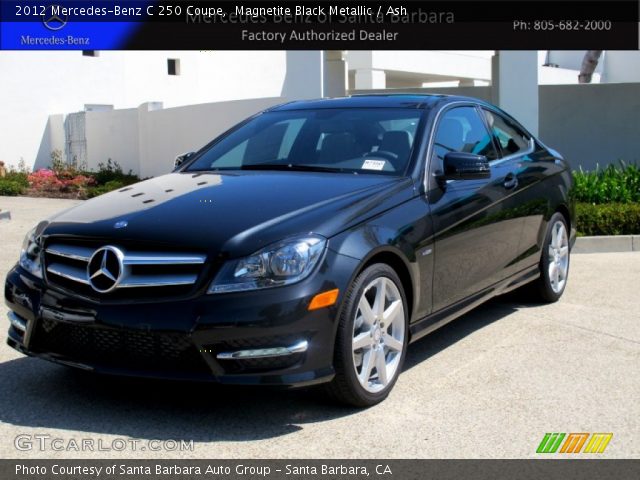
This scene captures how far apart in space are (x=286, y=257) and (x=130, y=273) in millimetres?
774

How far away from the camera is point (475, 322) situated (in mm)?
6684

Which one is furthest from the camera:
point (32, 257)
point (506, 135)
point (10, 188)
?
point (10, 188)

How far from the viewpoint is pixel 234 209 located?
15.0ft

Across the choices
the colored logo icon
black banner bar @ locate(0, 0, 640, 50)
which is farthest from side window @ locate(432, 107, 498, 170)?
black banner bar @ locate(0, 0, 640, 50)

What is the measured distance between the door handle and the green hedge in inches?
169

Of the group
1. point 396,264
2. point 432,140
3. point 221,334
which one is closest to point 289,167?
point 432,140

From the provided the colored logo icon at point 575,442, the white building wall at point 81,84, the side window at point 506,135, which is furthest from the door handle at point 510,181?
the white building wall at point 81,84

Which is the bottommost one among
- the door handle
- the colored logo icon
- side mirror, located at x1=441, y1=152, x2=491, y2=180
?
the colored logo icon

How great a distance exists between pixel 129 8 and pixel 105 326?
71.1 ft

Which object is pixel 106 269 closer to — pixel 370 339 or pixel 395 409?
pixel 370 339

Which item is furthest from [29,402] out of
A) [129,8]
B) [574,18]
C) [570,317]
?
[129,8]

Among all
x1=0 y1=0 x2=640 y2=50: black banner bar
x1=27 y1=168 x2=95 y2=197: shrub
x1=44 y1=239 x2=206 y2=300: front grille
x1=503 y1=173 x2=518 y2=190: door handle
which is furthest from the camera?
x1=27 y1=168 x2=95 y2=197: shrub

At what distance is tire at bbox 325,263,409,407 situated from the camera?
4.35 meters

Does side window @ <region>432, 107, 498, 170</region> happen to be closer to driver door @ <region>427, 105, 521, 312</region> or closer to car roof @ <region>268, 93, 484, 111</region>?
driver door @ <region>427, 105, 521, 312</region>
